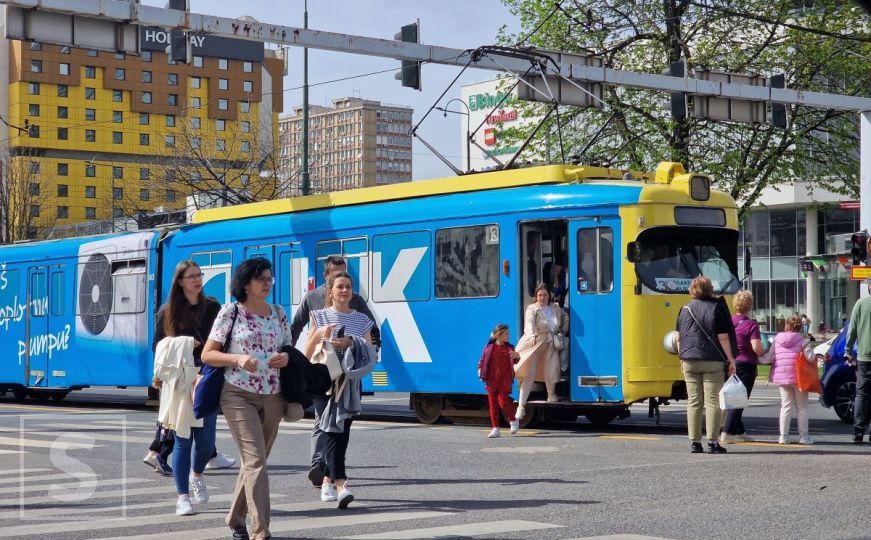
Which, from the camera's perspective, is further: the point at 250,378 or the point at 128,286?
the point at 128,286

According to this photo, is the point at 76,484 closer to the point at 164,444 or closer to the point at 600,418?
the point at 164,444

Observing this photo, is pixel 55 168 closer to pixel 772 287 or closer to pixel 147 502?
pixel 772 287

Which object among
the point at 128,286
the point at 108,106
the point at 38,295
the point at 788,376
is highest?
the point at 108,106

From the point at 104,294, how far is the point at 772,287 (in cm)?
4405

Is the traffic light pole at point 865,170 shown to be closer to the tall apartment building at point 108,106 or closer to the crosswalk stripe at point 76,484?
the crosswalk stripe at point 76,484

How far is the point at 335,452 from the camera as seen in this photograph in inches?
384

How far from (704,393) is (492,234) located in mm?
4808

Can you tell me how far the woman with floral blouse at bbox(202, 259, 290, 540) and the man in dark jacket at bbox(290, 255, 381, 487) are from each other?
5.23 feet

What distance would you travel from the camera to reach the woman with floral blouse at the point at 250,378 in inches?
306

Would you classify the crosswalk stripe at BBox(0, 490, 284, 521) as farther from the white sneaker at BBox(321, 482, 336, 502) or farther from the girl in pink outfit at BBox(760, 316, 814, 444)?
the girl in pink outfit at BBox(760, 316, 814, 444)

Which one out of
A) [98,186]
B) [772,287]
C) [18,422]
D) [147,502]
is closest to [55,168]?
[98,186]

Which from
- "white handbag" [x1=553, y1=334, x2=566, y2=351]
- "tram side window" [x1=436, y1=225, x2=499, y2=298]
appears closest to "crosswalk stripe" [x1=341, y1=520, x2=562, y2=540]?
"white handbag" [x1=553, y1=334, x2=566, y2=351]

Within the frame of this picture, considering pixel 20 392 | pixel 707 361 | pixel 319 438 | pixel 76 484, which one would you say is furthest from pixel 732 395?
pixel 20 392

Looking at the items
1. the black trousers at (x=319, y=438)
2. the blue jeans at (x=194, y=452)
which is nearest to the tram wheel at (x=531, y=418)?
the black trousers at (x=319, y=438)
